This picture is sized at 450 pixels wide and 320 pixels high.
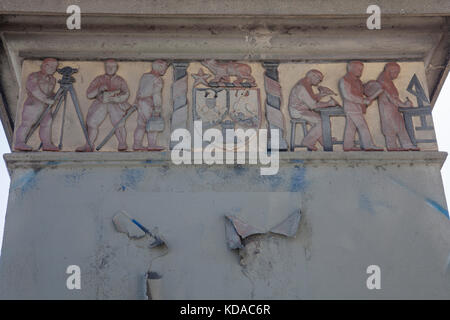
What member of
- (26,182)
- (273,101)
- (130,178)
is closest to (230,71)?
(273,101)

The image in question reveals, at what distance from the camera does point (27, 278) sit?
5.76m

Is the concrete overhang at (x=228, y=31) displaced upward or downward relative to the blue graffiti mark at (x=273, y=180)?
upward

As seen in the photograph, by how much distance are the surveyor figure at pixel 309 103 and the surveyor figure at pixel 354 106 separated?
0.48 feet

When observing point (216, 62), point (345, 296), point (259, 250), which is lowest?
point (345, 296)

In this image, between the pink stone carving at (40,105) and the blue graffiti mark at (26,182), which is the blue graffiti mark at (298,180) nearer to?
the pink stone carving at (40,105)

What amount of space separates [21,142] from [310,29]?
2923 mm

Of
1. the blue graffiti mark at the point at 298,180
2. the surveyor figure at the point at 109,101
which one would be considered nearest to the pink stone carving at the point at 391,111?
the blue graffiti mark at the point at 298,180

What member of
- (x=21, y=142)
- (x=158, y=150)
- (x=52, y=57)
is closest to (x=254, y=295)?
(x=158, y=150)

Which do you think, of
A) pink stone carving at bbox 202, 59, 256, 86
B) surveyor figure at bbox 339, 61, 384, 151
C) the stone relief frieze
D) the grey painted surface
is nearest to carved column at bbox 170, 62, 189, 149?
the stone relief frieze

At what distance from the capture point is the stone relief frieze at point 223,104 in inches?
A: 255

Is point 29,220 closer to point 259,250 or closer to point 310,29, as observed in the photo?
point 259,250

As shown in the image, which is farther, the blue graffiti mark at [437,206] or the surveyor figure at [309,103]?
the surveyor figure at [309,103]

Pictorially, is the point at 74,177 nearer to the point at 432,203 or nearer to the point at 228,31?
the point at 228,31

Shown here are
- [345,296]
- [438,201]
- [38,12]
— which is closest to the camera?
[345,296]
